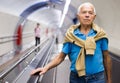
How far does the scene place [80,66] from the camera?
3730 millimetres

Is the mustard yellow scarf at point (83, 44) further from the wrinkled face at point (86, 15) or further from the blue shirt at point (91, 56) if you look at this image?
the wrinkled face at point (86, 15)

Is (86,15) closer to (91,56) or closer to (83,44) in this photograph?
(83,44)

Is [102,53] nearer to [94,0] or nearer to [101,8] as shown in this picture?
[101,8]

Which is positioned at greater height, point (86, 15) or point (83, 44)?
point (86, 15)

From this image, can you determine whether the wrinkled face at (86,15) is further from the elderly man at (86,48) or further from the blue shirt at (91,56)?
the blue shirt at (91,56)

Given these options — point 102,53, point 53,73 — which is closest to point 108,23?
point 53,73

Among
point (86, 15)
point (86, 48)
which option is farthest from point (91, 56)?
point (86, 15)

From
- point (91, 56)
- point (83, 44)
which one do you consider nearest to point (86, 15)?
point (83, 44)

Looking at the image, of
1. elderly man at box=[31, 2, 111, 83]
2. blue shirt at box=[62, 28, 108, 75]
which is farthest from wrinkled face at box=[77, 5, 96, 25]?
blue shirt at box=[62, 28, 108, 75]

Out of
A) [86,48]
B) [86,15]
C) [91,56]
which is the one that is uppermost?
[86,15]

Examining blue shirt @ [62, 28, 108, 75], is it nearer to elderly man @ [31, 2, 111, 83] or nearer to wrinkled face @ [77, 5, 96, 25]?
elderly man @ [31, 2, 111, 83]

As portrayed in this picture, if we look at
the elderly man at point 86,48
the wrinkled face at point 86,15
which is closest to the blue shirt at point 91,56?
the elderly man at point 86,48

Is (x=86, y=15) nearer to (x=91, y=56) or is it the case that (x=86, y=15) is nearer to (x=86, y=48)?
(x=86, y=48)

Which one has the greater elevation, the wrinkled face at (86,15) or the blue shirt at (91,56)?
the wrinkled face at (86,15)
